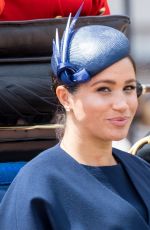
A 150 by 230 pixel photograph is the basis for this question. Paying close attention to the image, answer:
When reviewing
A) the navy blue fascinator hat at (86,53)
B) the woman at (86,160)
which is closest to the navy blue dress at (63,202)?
the woman at (86,160)

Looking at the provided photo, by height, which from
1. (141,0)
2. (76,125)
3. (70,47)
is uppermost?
(70,47)

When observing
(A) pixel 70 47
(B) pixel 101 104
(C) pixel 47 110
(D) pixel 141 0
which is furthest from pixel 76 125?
(D) pixel 141 0

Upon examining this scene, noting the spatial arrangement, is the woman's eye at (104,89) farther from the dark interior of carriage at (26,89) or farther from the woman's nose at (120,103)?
the dark interior of carriage at (26,89)

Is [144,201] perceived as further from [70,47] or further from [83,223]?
[70,47]

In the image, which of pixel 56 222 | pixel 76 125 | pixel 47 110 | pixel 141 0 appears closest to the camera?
pixel 56 222

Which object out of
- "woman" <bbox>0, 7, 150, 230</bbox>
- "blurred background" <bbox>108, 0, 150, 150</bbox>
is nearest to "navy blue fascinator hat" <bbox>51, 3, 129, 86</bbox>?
"woman" <bbox>0, 7, 150, 230</bbox>

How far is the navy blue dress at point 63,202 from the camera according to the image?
1550mm

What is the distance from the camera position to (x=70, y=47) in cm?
169

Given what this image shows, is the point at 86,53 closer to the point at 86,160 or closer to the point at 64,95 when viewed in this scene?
the point at 64,95

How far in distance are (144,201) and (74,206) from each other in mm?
230

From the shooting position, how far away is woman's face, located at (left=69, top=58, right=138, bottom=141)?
63.9 inches

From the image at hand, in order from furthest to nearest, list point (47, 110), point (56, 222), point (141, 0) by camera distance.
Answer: point (141, 0)
point (47, 110)
point (56, 222)

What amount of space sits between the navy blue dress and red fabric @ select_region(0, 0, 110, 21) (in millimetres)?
720

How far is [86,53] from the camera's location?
165 cm
